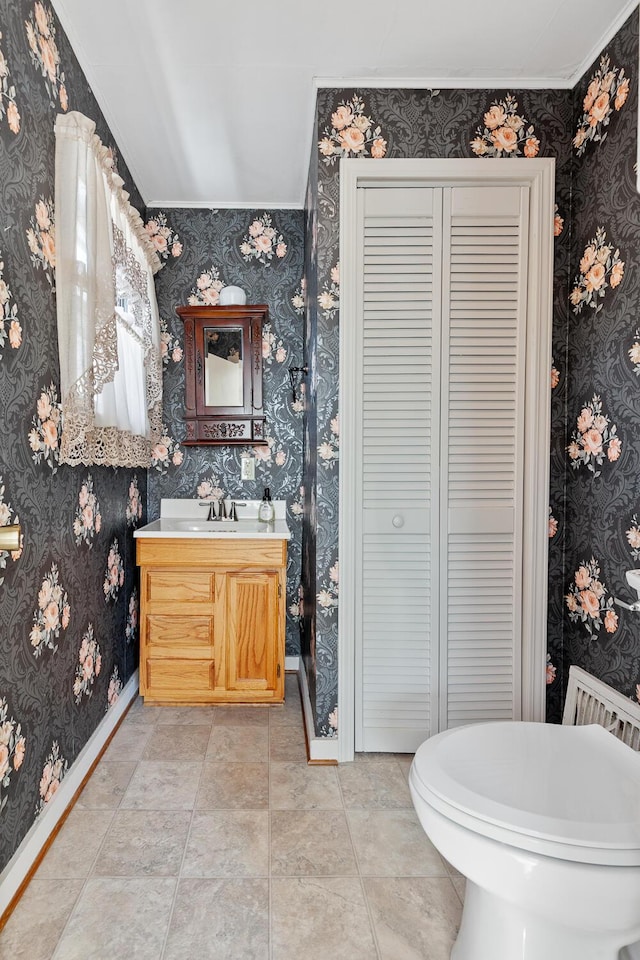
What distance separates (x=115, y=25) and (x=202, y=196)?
3.69ft

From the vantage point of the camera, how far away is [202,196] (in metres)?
2.95

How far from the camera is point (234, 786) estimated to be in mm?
1999

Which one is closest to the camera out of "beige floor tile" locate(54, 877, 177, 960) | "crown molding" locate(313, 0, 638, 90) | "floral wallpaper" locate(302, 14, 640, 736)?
"beige floor tile" locate(54, 877, 177, 960)

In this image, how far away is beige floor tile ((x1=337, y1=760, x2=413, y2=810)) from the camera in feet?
6.24

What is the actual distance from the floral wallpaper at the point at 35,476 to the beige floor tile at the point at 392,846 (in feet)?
3.07

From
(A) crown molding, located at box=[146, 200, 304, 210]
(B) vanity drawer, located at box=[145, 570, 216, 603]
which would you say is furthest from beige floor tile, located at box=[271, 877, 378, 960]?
(A) crown molding, located at box=[146, 200, 304, 210]

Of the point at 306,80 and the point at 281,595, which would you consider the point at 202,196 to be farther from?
the point at 281,595

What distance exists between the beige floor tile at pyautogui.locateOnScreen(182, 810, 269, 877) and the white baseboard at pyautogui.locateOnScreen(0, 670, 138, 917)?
0.41 meters

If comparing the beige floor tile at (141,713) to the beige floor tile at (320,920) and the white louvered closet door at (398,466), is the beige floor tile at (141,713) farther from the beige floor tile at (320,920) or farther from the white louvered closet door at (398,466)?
the beige floor tile at (320,920)

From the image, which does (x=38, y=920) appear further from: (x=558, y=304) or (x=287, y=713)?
(x=558, y=304)

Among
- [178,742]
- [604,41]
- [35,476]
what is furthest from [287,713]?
[604,41]

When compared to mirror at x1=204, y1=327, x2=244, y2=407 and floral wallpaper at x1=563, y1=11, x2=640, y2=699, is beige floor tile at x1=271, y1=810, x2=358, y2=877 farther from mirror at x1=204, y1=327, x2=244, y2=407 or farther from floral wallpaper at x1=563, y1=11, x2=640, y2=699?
mirror at x1=204, y1=327, x2=244, y2=407

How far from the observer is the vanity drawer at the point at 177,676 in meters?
2.62

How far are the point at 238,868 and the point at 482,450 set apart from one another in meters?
1.54
